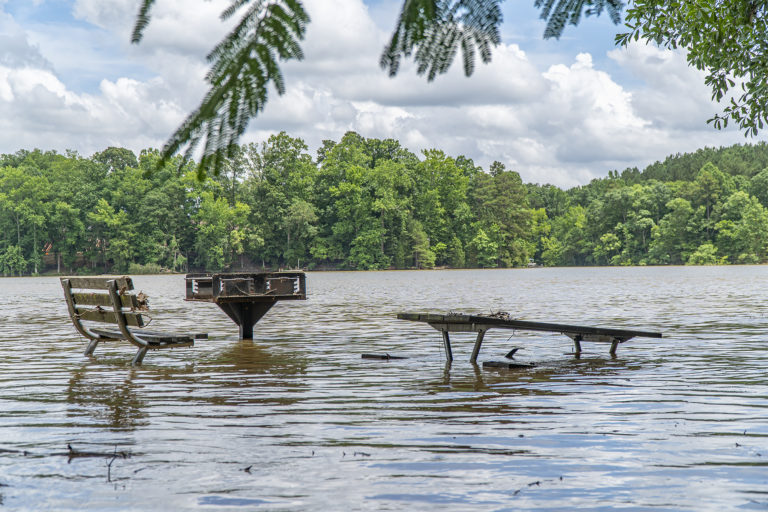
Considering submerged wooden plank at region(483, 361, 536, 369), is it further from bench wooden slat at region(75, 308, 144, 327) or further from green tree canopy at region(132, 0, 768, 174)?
green tree canopy at region(132, 0, 768, 174)

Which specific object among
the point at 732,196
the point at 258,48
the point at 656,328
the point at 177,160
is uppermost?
the point at 732,196

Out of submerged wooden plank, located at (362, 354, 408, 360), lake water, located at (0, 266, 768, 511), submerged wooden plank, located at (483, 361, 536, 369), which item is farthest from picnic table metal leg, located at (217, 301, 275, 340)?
submerged wooden plank, located at (483, 361, 536, 369)

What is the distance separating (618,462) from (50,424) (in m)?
4.63

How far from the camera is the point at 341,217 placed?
109 m

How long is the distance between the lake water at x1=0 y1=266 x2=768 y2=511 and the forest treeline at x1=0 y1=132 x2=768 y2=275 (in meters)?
81.3

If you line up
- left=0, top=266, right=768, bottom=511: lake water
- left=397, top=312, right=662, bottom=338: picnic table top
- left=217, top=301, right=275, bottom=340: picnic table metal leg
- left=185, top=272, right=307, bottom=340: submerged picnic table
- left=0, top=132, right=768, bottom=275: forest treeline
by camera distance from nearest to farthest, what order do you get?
left=0, top=266, right=768, bottom=511: lake water
left=397, top=312, right=662, bottom=338: picnic table top
left=185, top=272, right=307, bottom=340: submerged picnic table
left=217, top=301, right=275, bottom=340: picnic table metal leg
left=0, top=132, right=768, bottom=275: forest treeline

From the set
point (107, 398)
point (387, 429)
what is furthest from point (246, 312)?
point (387, 429)

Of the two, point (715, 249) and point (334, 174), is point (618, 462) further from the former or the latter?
point (715, 249)

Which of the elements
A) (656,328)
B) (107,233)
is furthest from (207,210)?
(656,328)

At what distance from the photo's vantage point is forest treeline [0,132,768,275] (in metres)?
101

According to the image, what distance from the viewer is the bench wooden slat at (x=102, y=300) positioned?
10672 mm

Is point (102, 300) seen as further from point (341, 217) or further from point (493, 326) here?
point (341, 217)

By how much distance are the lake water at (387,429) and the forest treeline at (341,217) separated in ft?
267

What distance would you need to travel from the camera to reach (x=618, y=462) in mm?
5625
